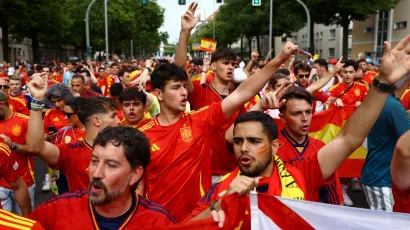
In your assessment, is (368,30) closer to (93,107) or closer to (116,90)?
(116,90)

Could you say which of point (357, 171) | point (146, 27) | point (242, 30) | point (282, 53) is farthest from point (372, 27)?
point (282, 53)

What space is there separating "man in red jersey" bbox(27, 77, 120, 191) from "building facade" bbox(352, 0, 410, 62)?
41.4 metres

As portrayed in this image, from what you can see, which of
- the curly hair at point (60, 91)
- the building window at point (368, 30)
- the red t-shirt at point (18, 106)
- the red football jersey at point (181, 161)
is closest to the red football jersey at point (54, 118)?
the curly hair at point (60, 91)

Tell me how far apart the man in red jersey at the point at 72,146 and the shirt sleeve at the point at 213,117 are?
34.7 inches

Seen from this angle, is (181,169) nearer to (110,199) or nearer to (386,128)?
(110,199)

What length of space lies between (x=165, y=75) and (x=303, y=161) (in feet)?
4.56

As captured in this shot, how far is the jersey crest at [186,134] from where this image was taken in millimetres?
3688

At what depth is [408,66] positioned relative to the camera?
2846 millimetres

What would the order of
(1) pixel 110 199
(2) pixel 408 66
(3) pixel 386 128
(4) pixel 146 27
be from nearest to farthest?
1. (1) pixel 110 199
2. (2) pixel 408 66
3. (3) pixel 386 128
4. (4) pixel 146 27

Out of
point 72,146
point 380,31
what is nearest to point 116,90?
point 72,146

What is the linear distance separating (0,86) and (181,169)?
564cm

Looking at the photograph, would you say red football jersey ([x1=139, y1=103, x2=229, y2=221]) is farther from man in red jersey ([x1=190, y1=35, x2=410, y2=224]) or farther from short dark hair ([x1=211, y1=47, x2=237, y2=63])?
short dark hair ([x1=211, y1=47, x2=237, y2=63])

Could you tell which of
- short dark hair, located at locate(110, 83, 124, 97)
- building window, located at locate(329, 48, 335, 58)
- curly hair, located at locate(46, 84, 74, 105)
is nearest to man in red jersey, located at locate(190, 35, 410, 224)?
curly hair, located at locate(46, 84, 74, 105)

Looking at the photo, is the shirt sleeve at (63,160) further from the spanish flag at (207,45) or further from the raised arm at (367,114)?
the spanish flag at (207,45)
